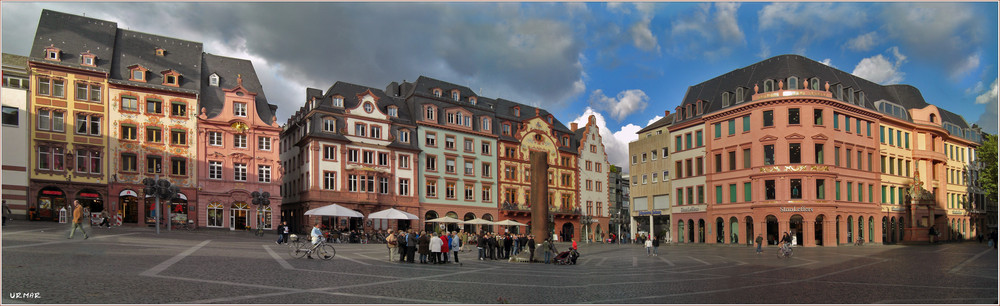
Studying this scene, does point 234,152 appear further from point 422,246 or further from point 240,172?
point 422,246

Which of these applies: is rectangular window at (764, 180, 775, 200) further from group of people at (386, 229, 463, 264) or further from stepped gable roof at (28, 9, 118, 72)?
stepped gable roof at (28, 9, 118, 72)

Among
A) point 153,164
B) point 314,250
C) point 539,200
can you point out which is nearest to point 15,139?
point 153,164

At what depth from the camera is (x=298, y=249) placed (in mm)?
28453

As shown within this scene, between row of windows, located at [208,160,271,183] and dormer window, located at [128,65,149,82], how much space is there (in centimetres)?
807

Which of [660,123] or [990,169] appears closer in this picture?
[990,169]

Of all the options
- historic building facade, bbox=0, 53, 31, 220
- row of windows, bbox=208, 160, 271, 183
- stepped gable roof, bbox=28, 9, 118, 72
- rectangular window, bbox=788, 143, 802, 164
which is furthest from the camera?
rectangular window, bbox=788, 143, 802, 164

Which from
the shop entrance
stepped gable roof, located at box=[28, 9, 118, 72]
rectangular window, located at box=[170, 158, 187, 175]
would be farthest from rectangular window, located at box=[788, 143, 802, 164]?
stepped gable roof, located at box=[28, 9, 118, 72]

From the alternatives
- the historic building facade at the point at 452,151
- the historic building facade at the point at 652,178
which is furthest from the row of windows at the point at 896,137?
the historic building facade at the point at 452,151

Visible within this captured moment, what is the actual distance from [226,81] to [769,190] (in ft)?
154

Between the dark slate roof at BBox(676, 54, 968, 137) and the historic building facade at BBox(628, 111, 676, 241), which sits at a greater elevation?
the dark slate roof at BBox(676, 54, 968, 137)

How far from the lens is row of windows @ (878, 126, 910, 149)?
66.2 meters

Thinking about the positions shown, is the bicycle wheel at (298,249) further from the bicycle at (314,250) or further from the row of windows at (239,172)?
the row of windows at (239,172)

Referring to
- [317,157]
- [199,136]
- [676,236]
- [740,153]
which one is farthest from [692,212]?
[199,136]

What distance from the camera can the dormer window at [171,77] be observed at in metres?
55.5
